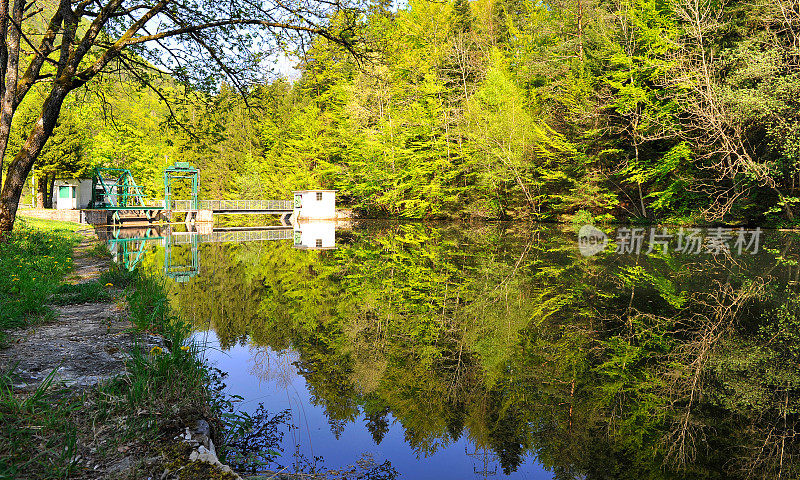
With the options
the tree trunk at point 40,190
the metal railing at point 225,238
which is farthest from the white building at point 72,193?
the metal railing at point 225,238

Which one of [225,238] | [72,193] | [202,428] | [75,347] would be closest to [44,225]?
[225,238]

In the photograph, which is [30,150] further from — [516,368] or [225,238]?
[225,238]

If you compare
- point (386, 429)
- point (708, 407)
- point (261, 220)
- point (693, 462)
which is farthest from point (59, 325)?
point (261, 220)

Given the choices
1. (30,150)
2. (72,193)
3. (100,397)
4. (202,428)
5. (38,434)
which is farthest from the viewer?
(72,193)

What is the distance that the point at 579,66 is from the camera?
2689 centimetres

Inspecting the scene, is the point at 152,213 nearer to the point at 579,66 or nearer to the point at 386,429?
the point at 579,66

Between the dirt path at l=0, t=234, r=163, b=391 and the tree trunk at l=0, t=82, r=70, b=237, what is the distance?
183 inches

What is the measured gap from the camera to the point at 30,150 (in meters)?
8.50

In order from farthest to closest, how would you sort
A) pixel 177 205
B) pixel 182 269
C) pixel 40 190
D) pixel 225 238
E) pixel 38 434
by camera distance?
pixel 40 190
pixel 177 205
pixel 225 238
pixel 182 269
pixel 38 434

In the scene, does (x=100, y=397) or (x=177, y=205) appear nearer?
(x=100, y=397)

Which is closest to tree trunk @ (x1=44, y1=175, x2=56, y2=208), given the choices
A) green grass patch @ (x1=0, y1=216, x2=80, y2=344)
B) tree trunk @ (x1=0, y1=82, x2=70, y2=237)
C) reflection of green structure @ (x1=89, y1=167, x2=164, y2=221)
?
reflection of green structure @ (x1=89, y1=167, x2=164, y2=221)

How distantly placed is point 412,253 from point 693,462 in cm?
1046

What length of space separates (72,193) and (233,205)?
1324 cm

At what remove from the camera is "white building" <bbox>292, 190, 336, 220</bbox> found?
33094mm
